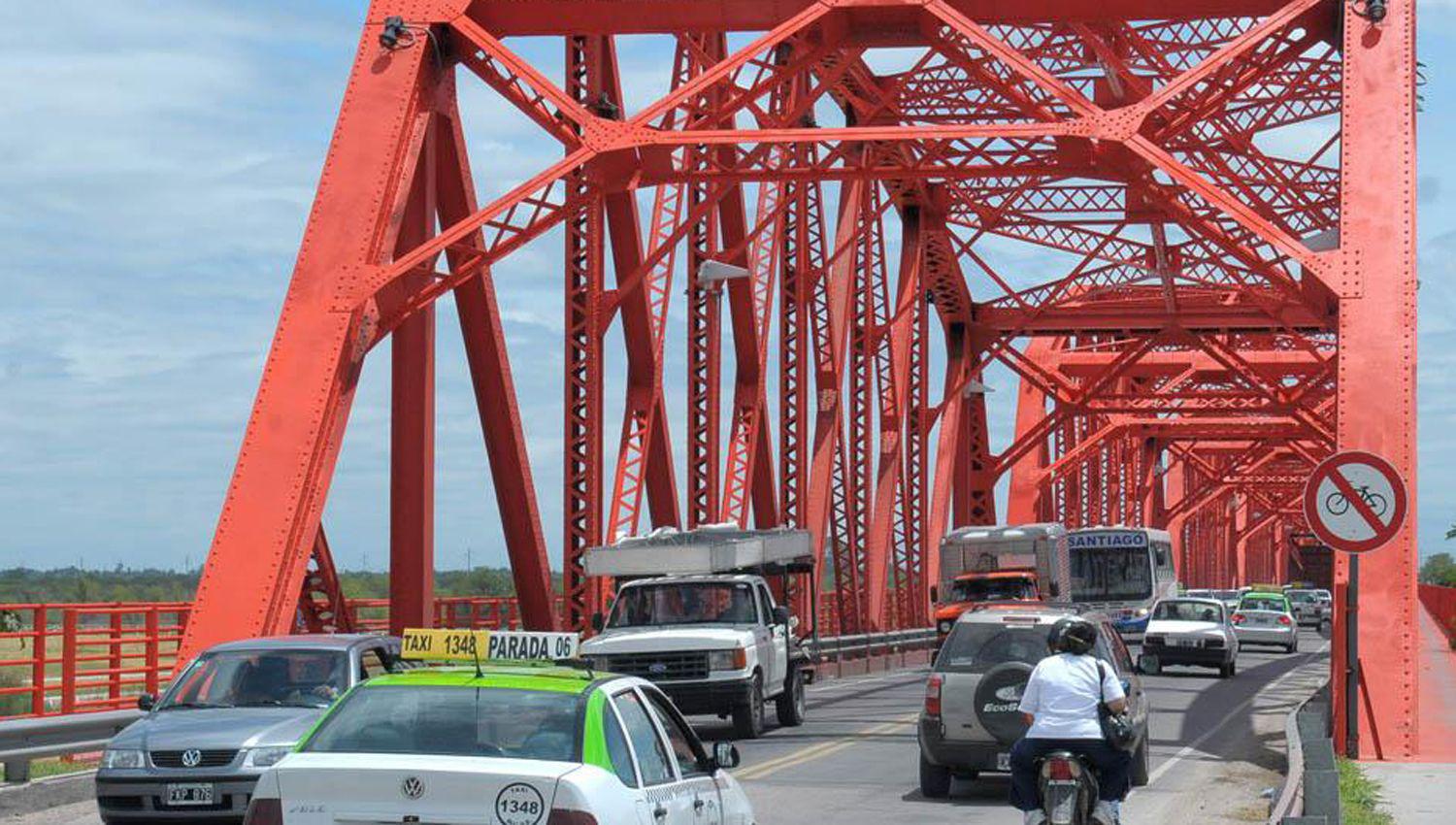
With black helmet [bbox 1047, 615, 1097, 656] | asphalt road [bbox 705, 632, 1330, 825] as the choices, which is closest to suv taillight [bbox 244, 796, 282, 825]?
black helmet [bbox 1047, 615, 1097, 656]

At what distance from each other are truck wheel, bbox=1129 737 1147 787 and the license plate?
7945mm

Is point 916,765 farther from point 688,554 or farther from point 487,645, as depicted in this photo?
point 487,645

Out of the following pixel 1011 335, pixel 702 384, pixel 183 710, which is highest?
pixel 1011 335

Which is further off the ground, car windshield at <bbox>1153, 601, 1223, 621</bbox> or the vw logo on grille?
car windshield at <bbox>1153, 601, 1223, 621</bbox>

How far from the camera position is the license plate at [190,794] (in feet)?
46.9

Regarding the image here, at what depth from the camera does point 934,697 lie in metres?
18.0

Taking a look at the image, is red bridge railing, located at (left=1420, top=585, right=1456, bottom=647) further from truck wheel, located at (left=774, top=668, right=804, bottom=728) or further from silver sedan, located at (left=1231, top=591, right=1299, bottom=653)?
truck wheel, located at (left=774, top=668, right=804, bottom=728)

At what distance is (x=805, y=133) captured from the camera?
76.4ft

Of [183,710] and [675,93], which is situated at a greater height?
[675,93]

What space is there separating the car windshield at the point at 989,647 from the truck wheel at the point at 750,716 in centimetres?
635

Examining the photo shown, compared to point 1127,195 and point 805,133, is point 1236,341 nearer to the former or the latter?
point 1127,195

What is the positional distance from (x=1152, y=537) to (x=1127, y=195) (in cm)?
1535

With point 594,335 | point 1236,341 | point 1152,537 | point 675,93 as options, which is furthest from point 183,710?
point 1236,341

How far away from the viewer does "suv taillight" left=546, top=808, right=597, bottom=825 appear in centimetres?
869
